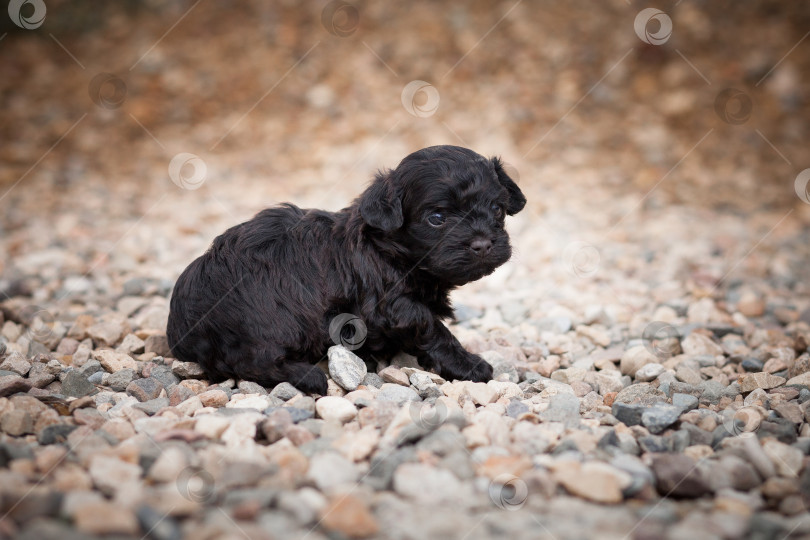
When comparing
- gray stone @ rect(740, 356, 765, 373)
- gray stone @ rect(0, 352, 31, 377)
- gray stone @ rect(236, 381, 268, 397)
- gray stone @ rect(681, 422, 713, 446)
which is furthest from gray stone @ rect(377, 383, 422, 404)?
gray stone @ rect(740, 356, 765, 373)

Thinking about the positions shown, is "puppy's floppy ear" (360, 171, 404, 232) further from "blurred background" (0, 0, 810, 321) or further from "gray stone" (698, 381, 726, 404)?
"blurred background" (0, 0, 810, 321)

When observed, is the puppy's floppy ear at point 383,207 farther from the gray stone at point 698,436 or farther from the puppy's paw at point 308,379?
the gray stone at point 698,436

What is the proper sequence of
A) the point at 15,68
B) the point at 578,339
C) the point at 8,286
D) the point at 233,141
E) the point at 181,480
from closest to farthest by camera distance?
the point at 181,480, the point at 578,339, the point at 8,286, the point at 233,141, the point at 15,68

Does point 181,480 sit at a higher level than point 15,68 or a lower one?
higher

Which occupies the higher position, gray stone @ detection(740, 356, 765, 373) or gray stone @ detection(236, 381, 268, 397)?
gray stone @ detection(740, 356, 765, 373)

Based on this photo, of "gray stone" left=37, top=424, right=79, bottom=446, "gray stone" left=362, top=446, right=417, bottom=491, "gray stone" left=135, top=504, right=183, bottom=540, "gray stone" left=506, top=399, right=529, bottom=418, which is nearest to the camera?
"gray stone" left=135, top=504, right=183, bottom=540

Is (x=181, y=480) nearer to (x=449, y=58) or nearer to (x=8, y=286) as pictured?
(x=8, y=286)

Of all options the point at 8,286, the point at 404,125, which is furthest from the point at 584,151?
the point at 8,286
